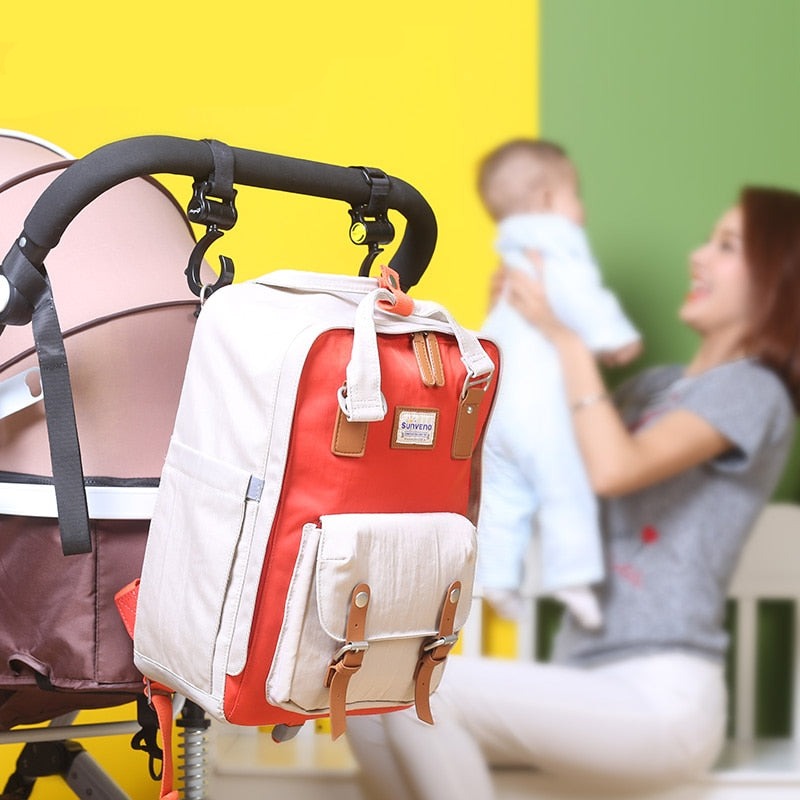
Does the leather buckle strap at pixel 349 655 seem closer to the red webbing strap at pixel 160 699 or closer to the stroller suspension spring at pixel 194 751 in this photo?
the red webbing strap at pixel 160 699

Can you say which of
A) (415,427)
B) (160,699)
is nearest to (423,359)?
(415,427)

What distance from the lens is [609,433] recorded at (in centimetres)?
183

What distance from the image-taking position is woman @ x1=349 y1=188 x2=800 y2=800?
1.72 m

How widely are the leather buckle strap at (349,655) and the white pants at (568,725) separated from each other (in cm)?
91

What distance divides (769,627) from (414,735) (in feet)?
2.46

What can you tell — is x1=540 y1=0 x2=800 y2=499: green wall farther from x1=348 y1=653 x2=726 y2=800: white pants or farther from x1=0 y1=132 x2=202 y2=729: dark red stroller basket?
x1=0 y1=132 x2=202 y2=729: dark red stroller basket

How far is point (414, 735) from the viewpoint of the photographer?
1.61 metres

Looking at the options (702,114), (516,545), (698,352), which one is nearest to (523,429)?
(516,545)

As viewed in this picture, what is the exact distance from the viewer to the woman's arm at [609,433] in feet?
5.90

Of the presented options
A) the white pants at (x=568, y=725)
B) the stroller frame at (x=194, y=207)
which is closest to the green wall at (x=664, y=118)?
the white pants at (x=568, y=725)

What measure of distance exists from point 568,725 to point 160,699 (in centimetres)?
101

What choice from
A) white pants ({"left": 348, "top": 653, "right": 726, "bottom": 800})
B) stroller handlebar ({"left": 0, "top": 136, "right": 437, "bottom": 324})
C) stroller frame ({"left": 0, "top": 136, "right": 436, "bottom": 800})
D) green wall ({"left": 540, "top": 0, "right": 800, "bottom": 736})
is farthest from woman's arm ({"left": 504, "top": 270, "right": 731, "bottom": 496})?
stroller handlebar ({"left": 0, "top": 136, "right": 437, "bottom": 324})

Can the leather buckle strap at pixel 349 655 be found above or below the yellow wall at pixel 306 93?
below

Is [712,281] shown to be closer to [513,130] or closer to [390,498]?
[513,130]
